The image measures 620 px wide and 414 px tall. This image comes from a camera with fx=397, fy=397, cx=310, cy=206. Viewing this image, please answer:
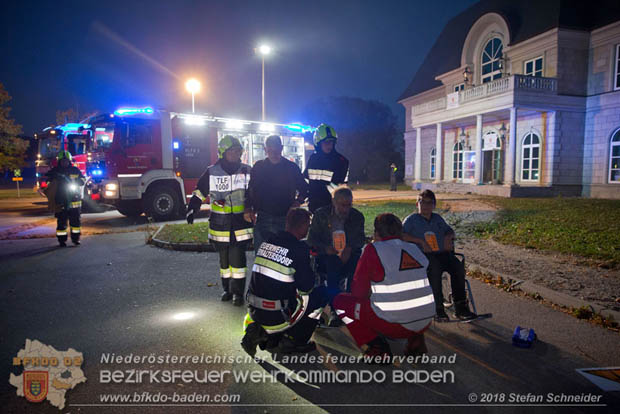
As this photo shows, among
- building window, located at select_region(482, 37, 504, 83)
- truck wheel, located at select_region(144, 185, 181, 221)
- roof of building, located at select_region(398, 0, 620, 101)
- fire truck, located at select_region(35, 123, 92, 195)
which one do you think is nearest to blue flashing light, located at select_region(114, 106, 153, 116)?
truck wheel, located at select_region(144, 185, 181, 221)

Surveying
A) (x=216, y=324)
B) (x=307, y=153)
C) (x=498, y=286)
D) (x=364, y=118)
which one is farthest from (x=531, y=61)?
(x=364, y=118)

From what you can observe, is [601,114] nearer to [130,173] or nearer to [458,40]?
[458,40]

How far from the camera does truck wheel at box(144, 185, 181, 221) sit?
515 inches

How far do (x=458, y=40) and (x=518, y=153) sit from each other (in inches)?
434

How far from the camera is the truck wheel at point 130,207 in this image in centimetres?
1292

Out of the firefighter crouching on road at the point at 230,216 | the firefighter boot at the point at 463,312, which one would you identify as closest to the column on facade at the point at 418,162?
the firefighter crouching on road at the point at 230,216

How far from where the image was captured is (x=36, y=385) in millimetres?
3133

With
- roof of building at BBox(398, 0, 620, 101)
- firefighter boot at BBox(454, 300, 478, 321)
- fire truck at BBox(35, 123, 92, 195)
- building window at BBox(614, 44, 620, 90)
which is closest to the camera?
firefighter boot at BBox(454, 300, 478, 321)

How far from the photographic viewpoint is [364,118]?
175 feet

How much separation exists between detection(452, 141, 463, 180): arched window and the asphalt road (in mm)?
23162

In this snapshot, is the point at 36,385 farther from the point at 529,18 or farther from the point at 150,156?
the point at 529,18

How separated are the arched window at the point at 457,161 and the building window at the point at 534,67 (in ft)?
20.1

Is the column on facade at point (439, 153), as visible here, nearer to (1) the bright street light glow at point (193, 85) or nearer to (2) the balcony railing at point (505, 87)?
(2) the balcony railing at point (505, 87)

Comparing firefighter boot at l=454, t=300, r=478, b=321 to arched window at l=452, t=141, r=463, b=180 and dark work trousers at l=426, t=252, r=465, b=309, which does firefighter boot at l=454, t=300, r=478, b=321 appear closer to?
dark work trousers at l=426, t=252, r=465, b=309
